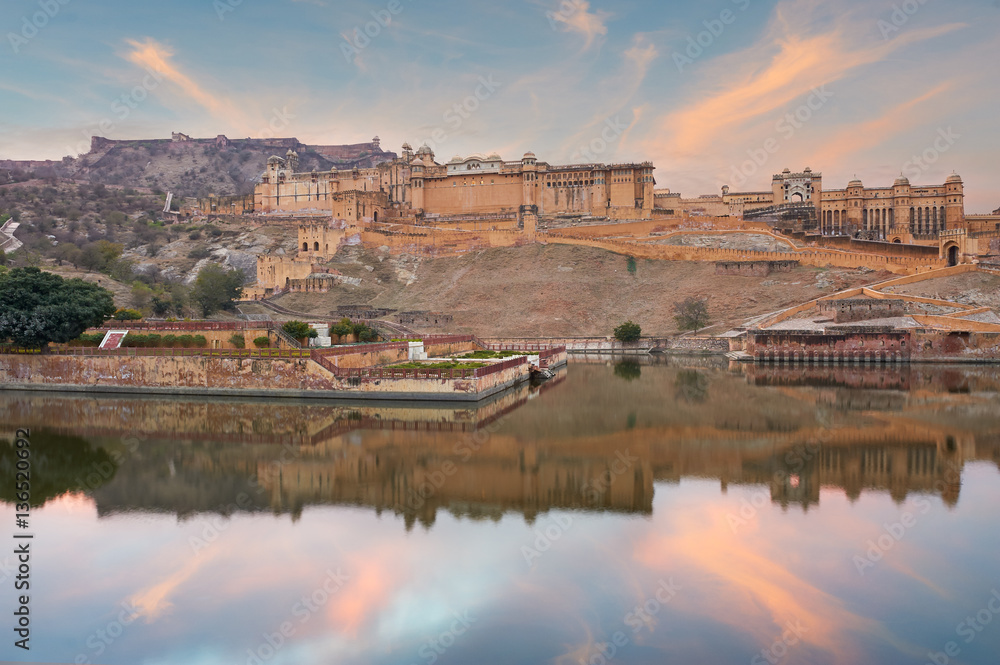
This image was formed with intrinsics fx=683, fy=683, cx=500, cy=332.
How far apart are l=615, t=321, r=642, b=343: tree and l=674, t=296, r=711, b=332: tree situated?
3405 mm

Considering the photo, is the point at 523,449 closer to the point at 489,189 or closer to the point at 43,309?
the point at 43,309

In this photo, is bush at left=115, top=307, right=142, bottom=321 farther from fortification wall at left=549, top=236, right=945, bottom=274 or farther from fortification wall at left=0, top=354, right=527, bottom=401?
fortification wall at left=549, top=236, right=945, bottom=274

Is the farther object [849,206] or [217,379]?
[849,206]

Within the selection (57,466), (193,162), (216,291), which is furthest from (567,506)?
(193,162)

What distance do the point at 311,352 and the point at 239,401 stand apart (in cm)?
321

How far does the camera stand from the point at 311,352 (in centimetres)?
2653

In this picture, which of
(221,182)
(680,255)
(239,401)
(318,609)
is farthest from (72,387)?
(221,182)

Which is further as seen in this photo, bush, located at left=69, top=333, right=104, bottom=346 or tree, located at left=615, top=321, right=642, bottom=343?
tree, located at left=615, top=321, right=642, bottom=343

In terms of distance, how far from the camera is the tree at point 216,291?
4912cm

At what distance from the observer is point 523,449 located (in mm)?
16688

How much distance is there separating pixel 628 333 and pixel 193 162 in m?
139

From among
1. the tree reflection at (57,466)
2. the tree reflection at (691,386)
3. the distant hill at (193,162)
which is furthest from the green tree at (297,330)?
the distant hill at (193,162)

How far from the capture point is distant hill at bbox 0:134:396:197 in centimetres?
14638

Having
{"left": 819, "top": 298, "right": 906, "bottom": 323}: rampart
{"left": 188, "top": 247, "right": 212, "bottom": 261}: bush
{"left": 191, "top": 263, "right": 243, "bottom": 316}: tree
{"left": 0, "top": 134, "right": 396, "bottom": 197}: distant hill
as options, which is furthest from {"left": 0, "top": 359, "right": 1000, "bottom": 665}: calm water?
{"left": 0, "top": 134, "right": 396, "bottom": 197}: distant hill
